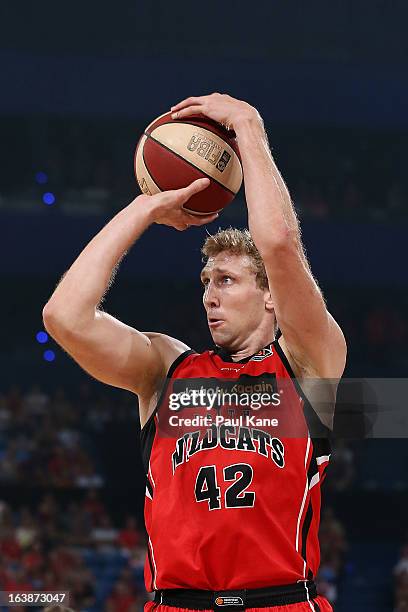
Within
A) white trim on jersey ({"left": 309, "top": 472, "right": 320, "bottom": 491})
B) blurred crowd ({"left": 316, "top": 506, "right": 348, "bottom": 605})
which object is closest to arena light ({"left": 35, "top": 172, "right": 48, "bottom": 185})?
blurred crowd ({"left": 316, "top": 506, "right": 348, "bottom": 605})

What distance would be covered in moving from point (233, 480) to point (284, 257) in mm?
791

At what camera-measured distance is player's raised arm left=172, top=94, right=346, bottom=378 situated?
3145 millimetres

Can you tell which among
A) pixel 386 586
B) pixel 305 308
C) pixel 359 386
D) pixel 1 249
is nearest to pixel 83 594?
pixel 386 586

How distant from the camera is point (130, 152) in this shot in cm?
1745

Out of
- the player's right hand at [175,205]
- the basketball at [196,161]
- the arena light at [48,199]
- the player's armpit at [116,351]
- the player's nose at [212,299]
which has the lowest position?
the player's armpit at [116,351]

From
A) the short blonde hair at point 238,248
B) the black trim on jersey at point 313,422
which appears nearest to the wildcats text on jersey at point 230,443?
the black trim on jersey at point 313,422

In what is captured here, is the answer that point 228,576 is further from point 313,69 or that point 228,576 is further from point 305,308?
point 313,69

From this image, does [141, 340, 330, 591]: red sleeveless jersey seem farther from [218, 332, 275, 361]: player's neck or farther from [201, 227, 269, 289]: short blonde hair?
[201, 227, 269, 289]: short blonde hair

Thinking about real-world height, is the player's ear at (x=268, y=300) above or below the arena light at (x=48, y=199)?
below

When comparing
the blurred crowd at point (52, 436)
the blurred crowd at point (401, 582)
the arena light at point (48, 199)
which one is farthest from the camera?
the arena light at point (48, 199)

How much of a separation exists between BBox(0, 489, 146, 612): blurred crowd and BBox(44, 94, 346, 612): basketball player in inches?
296

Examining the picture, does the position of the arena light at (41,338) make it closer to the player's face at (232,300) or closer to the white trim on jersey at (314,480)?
the player's face at (232,300)

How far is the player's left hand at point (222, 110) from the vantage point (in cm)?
336

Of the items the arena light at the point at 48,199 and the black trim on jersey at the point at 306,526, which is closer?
the black trim on jersey at the point at 306,526
